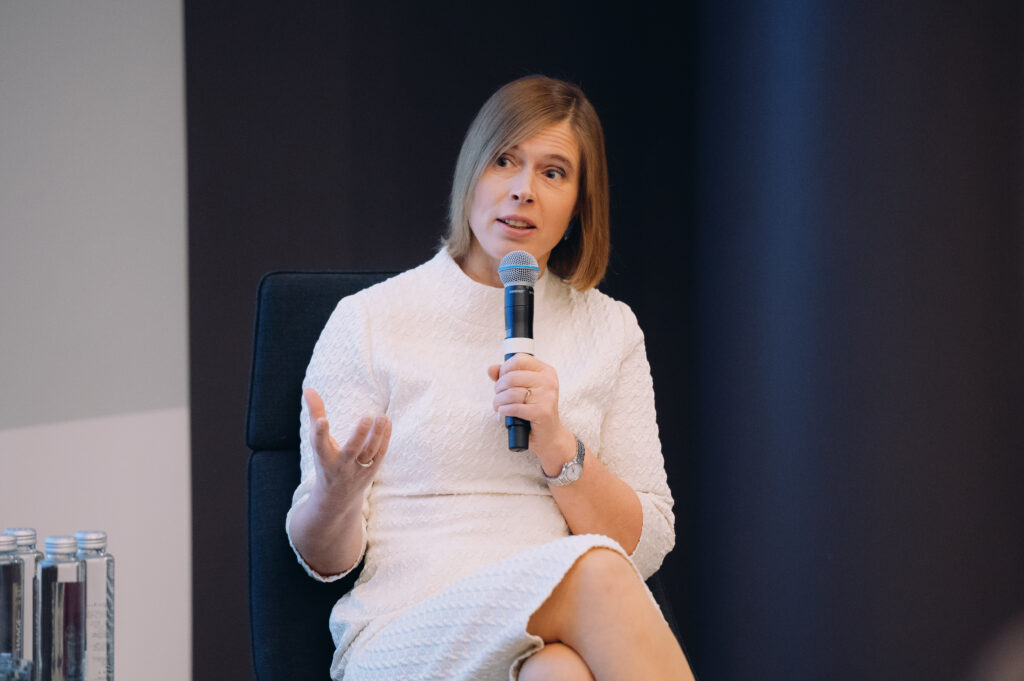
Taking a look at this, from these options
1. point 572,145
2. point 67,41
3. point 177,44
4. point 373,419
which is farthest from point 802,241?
point 67,41

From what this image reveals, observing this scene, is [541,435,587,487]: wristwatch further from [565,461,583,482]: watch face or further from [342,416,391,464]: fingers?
[342,416,391,464]: fingers

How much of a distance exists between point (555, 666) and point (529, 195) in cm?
79

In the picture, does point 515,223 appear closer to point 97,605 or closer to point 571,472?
point 571,472

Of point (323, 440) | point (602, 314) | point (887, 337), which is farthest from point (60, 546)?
point (887, 337)

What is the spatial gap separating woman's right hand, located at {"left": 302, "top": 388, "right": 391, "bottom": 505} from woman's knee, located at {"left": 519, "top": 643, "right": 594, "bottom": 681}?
Answer: 340mm

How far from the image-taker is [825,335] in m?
2.07

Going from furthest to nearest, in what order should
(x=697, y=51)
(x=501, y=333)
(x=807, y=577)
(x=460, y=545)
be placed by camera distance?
(x=697, y=51), (x=807, y=577), (x=501, y=333), (x=460, y=545)

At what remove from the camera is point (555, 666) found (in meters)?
1.21

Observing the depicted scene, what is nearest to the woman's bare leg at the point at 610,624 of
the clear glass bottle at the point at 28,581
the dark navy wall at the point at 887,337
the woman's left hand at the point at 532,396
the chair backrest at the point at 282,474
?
the woman's left hand at the point at 532,396

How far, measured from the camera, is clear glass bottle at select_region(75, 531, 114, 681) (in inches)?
52.8

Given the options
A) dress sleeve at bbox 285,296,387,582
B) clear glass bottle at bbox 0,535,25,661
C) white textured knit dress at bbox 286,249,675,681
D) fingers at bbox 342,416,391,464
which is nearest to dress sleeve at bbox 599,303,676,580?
white textured knit dress at bbox 286,249,675,681

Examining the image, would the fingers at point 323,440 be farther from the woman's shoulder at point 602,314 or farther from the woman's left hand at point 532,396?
the woman's shoulder at point 602,314

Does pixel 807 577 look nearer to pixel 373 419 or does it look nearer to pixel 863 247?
pixel 863 247

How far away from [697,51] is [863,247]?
3.47 ft
